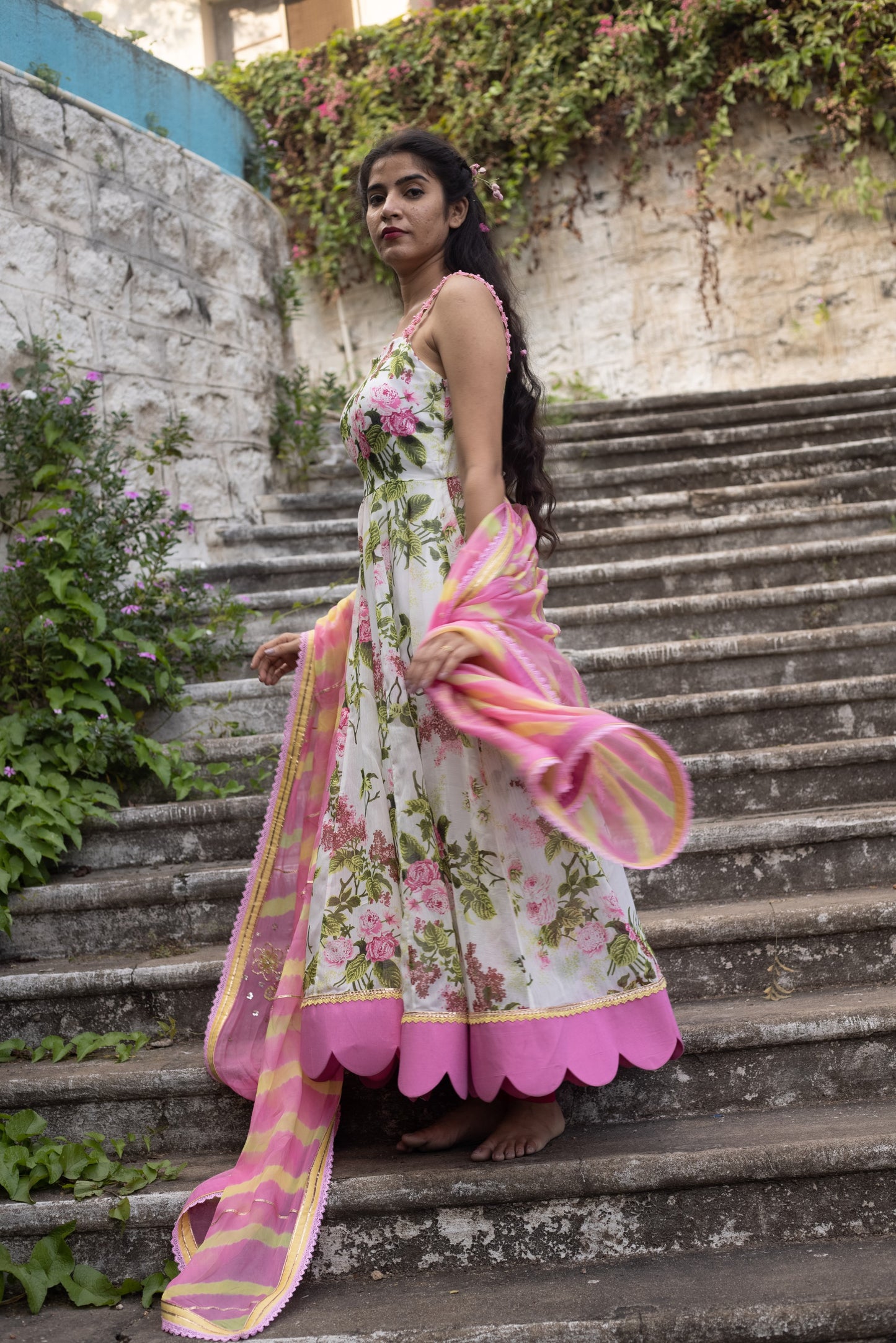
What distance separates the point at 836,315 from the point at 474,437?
613cm

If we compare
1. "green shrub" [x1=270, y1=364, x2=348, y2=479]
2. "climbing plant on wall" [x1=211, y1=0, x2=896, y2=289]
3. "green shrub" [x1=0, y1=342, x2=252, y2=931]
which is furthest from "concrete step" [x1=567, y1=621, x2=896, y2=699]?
"climbing plant on wall" [x1=211, y1=0, x2=896, y2=289]

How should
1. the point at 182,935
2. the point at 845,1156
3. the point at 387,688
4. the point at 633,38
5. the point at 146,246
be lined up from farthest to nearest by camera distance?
the point at 633,38, the point at 146,246, the point at 182,935, the point at 387,688, the point at 845,1156

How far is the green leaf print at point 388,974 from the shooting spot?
193cm

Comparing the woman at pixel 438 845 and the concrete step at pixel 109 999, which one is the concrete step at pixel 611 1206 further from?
the concrete step at pixel 109 999

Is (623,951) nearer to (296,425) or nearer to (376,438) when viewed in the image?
(376,438)

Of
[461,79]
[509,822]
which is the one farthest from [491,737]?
[461,79]

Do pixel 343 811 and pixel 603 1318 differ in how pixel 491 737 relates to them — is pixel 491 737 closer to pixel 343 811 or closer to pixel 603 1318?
pixel 343 811

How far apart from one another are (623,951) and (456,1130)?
1.51 ft

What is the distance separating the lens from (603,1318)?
1.61 meters

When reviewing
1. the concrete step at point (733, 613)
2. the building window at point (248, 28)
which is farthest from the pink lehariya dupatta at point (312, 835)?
the building window at point (248, 28)

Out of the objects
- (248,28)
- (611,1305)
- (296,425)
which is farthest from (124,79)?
(248,28)

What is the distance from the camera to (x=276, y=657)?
2.31 meters

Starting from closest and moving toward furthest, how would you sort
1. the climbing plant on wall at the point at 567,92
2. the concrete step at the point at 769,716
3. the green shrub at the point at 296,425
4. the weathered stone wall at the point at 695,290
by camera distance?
the concrete step at the point at 769,716
the green shrub at the point at 296,425
the climbing plant on wall at the point at 567,92
the weathered stone wall at the point at 695,290

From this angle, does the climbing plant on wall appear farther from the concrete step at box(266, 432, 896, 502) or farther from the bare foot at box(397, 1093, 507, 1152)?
the bare foot at box(397, 1093, 507, 1152)
